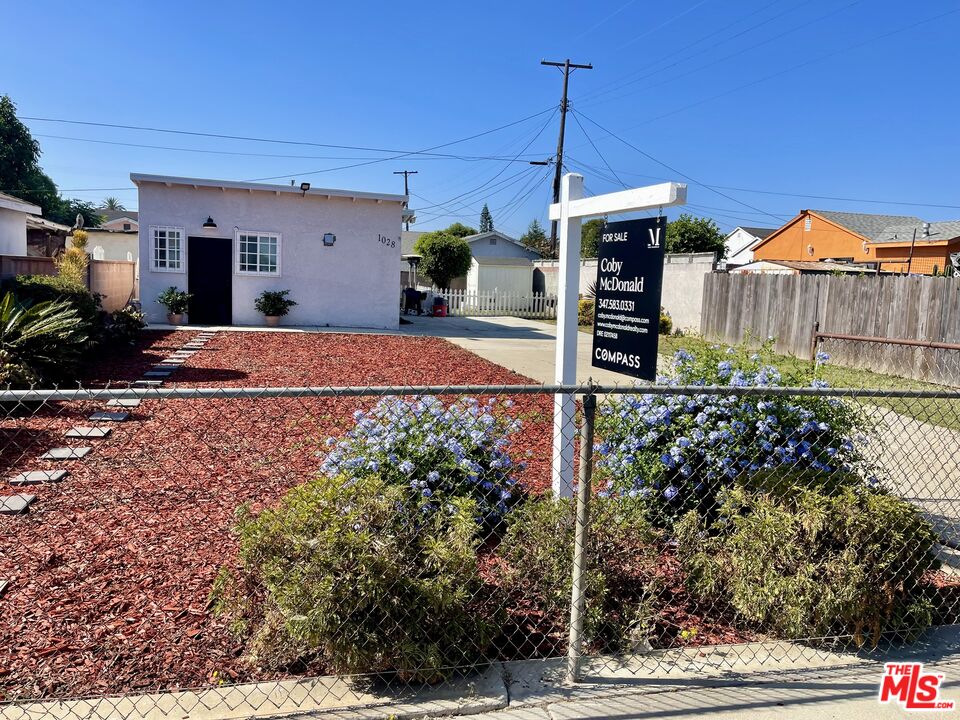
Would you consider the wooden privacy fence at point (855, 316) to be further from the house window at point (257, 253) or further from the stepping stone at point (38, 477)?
the house window at point (257, 253)

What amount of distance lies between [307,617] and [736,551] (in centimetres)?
205

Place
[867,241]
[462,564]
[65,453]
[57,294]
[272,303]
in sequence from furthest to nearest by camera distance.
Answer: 1. [867,241]
2. [272,303]
3. [57,294]
4. [65,453]
5. [462,564]

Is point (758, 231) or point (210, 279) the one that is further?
point (758, 231)

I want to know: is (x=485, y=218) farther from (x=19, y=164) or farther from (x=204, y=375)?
(x=204, y=375)

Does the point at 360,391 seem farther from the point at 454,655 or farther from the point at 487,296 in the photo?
the point at 487,296

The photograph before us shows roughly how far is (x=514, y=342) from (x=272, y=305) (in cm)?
639

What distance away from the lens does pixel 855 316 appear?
15.4m

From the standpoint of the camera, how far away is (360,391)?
292 centimetres

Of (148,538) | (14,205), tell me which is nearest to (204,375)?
(148,538)

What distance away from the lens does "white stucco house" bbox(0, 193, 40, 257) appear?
18406 millimetres

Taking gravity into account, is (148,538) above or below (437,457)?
below

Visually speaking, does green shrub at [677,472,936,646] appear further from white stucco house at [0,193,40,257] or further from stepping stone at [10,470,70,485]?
white stucco house at [0,193,40,257]

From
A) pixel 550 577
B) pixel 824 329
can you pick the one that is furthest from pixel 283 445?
pixel 824 329

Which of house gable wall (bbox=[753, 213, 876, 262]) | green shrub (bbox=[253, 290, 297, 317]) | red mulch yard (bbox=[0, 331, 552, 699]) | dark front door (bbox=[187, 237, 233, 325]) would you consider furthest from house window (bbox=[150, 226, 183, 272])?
house gable wall (bbox=[753, 213, 876, 262])
